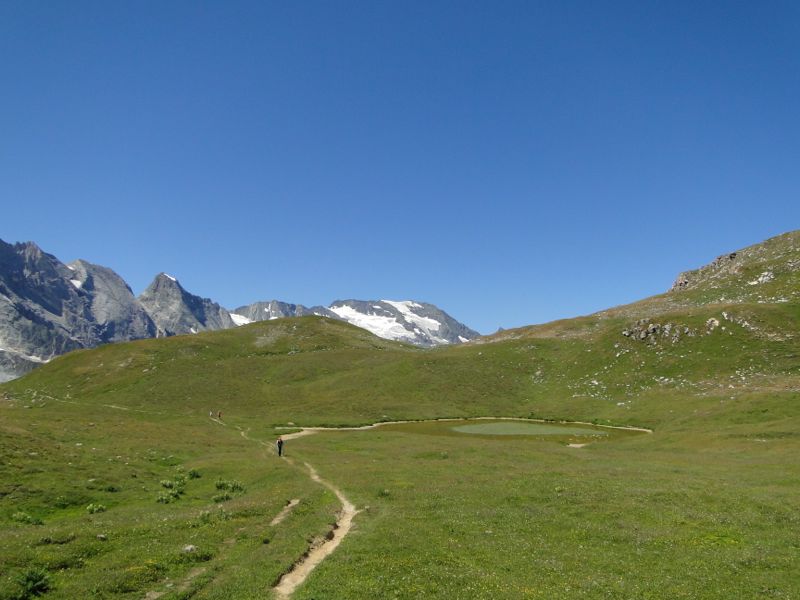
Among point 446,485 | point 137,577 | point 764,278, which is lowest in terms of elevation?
point 446,485

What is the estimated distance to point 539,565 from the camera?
2152cm

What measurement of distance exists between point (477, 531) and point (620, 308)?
16581 centimetres

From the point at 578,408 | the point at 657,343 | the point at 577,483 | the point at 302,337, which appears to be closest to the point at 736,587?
the point at 577,483

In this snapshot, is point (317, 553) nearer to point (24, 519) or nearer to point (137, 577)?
point (137, 577)

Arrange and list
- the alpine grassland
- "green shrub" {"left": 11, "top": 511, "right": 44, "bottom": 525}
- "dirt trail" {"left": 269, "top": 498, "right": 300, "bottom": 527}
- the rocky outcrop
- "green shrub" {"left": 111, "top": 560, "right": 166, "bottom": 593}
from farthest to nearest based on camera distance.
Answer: the rocky outcrop < "green shrub" {"left": 11, "top": 511, "right": 44, "bottom": 525} < "dirt trail" {"left": 269, "top": 498, "right": 300, "bottom": 527} < the alpine grassland < "green shrub" {"left": 111, "top": 560, "right": 166, "bottom": 593}

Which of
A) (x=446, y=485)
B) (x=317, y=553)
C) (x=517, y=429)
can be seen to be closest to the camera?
(x=317, y=553)

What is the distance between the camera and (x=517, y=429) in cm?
8588

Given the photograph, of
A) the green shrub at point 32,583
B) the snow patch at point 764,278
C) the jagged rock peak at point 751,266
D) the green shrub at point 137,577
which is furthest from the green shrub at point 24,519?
the snow patch at point 764,278

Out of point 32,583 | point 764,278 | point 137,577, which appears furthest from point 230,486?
point 764,278

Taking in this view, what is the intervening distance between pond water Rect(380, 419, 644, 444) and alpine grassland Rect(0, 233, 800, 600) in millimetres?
1516

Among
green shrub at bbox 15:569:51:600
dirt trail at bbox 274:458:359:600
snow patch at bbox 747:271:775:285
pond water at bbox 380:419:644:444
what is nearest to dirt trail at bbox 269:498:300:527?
dirt trail at bbox 274:458:359:600

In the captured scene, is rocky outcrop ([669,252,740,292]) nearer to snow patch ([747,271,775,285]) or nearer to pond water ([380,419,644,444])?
snow patch ([747,271,775,285])

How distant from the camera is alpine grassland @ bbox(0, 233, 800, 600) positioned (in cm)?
2006

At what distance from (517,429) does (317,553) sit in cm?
6783
